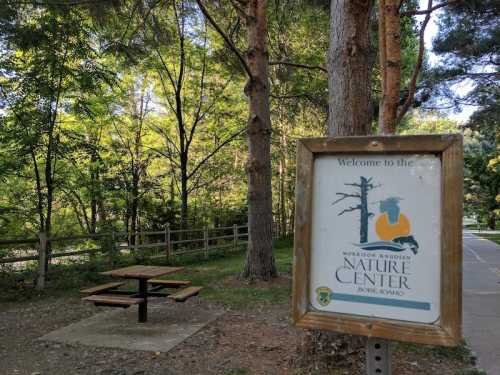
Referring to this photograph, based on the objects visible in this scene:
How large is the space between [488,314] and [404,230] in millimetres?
5230

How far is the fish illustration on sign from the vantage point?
1.96 meters

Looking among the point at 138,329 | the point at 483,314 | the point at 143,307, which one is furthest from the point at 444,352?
the point at 143,307

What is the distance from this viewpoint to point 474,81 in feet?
45.8

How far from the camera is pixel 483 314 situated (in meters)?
6.21

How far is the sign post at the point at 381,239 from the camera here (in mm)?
1887

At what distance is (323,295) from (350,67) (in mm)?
2521

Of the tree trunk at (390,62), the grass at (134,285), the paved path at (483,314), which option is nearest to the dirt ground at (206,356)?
the paved path at (483,314)

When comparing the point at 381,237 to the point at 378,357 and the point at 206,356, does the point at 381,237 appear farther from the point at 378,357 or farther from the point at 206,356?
the point at 206,356

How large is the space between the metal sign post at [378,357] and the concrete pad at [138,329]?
2.95 m

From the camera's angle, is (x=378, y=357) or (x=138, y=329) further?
(x=138, y=329)

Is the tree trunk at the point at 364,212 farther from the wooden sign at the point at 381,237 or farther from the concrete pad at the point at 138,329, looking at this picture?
the concrete pad at the point at 138,329

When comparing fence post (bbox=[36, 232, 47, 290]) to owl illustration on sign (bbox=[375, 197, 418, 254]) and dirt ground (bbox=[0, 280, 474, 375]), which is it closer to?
dirt ground (bbox=[0, 280, 474, 375])

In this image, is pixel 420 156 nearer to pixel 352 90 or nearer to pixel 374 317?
pixel 374 317

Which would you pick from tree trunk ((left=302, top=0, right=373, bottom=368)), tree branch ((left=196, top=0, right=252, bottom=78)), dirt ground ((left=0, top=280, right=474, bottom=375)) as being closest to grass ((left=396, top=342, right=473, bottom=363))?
dirt ground ((left=0, top=280, right=474, bottom=375))
